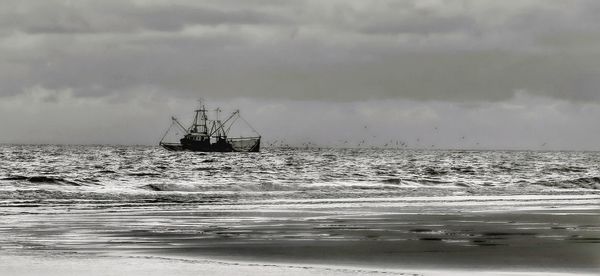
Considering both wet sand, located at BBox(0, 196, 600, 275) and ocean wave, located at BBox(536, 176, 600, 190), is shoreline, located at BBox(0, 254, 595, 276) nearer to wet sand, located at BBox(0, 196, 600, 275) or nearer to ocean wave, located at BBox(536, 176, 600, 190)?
wet sand, located at BBox(0, 196, 600, 275)

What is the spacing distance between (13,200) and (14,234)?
1926 centimetres

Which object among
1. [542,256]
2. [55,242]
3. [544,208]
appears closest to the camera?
[542,256]

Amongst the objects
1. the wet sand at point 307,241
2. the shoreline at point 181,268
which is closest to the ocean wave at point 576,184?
the wet sand at point 307,241

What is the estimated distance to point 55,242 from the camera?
1867 centimetres

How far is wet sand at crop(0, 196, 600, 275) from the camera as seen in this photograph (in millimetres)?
14523

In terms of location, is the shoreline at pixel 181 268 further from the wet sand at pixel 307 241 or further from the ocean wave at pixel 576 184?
the ocean wave at pixel 576 184

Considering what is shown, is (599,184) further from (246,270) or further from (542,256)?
(246,270)

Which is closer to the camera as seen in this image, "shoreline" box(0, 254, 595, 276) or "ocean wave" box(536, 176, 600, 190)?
"shoreline" box(0, 254, 595, 276)

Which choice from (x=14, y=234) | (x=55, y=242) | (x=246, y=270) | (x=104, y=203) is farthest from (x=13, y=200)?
(x=246, y=270)

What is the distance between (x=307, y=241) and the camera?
62.5 feet

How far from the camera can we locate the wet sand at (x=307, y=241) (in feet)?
47.6

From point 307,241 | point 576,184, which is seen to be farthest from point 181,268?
point 576,184

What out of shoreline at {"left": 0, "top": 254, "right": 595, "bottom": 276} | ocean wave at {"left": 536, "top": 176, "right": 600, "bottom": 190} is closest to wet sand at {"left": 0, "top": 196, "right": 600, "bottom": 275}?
shoreline at {"left": 0, "top": 254, "right": 595, "bottom": 276}

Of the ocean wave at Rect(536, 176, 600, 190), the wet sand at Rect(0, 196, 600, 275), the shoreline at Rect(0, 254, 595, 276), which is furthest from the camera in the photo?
the ocean wave at Rect(536, 176, 600, 190)
